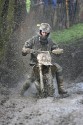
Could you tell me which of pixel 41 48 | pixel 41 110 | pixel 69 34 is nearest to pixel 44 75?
pixel 41 48

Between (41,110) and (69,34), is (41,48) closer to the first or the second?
(41,110)

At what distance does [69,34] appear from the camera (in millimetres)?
17062

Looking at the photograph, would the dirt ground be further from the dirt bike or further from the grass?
the grass

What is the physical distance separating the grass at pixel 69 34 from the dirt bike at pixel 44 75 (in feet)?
19.3

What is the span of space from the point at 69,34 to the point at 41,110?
8931mm

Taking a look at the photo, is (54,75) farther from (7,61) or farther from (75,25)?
(75,25)

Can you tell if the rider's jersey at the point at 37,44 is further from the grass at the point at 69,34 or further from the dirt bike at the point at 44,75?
the grass at the point at 69,34

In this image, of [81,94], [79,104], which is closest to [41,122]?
[79,104]

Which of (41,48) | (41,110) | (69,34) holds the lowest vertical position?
(69,34)

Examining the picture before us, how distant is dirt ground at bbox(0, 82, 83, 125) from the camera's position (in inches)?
302

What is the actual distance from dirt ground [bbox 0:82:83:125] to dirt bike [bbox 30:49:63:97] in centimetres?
29

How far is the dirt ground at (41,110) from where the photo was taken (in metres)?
7.68

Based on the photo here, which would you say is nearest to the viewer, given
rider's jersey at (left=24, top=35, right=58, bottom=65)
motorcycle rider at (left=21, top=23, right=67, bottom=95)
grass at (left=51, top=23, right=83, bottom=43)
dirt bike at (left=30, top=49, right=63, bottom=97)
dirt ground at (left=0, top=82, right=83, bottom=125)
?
dirt ground at (left=0, top=82, right=83, bottom=125)

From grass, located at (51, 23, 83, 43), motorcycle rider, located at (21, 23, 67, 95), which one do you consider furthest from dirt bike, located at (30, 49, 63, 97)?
grass, located at (51, 23, 83, 43)
